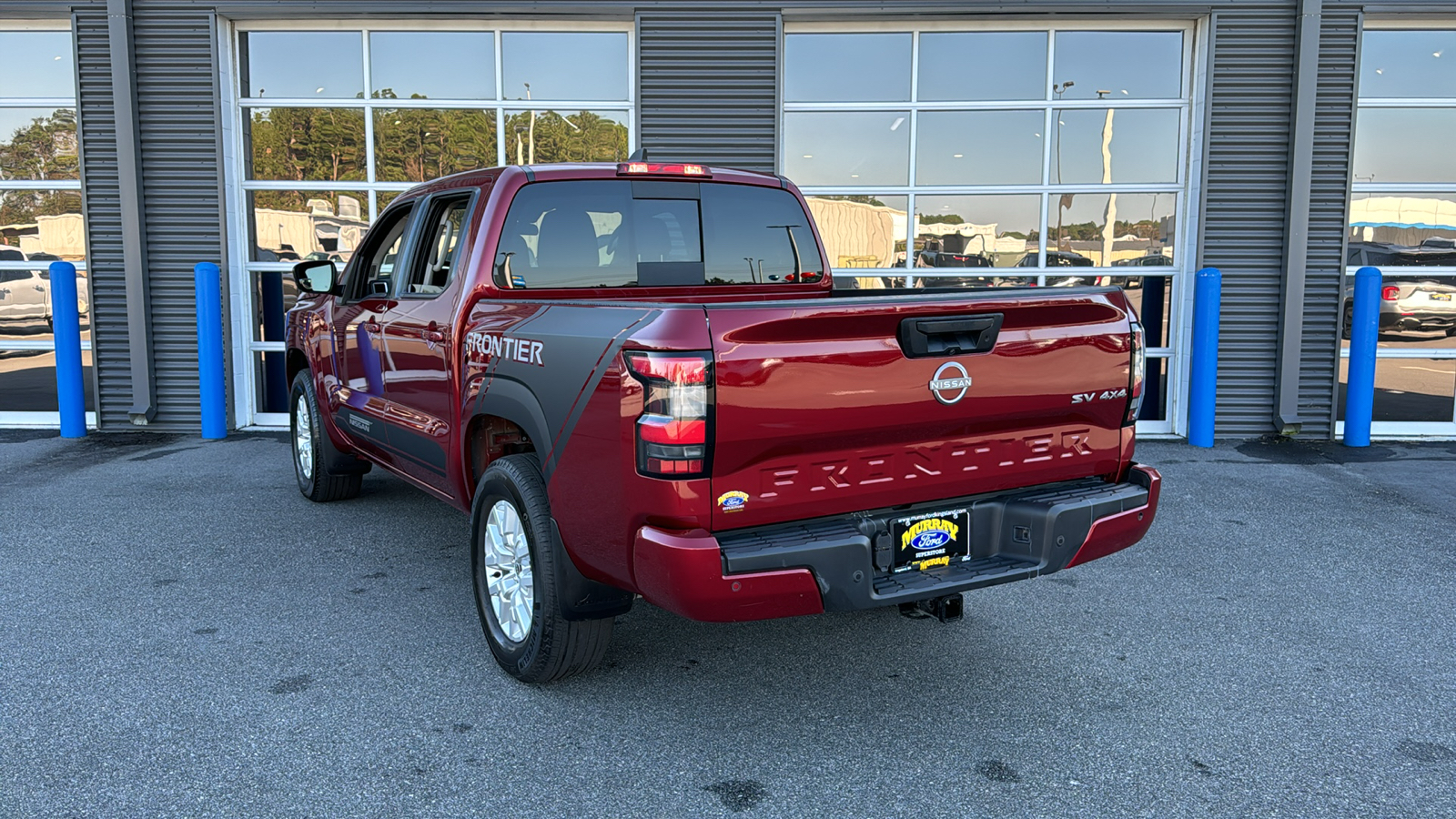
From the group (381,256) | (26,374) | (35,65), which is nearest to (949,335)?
(381,256)

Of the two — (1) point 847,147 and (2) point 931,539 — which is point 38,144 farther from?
(2) point 931,539

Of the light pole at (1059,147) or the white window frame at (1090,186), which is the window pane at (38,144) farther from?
the light pole at (1059,147)

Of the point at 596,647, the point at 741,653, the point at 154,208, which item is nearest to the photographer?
the point at 596,647

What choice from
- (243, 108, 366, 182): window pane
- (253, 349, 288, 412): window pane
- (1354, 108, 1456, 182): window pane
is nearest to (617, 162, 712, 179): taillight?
(243, 108, 366, 182): window pane

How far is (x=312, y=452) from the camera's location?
20.8 feet

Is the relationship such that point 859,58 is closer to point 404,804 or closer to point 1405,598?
point 1405,598

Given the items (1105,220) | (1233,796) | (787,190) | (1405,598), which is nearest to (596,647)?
(1233,796)

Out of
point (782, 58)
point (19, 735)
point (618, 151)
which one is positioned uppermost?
point (782, 58)

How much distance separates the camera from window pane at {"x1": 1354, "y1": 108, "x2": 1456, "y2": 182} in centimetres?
916

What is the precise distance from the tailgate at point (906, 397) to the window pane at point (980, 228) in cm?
602

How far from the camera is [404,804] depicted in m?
2.85

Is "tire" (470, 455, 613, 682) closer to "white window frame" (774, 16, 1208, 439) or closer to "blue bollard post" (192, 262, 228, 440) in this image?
"white window frame" (774, 16, 1208, 439)

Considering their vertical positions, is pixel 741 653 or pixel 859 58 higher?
pixel 859 58

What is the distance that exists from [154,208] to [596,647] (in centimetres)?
779
